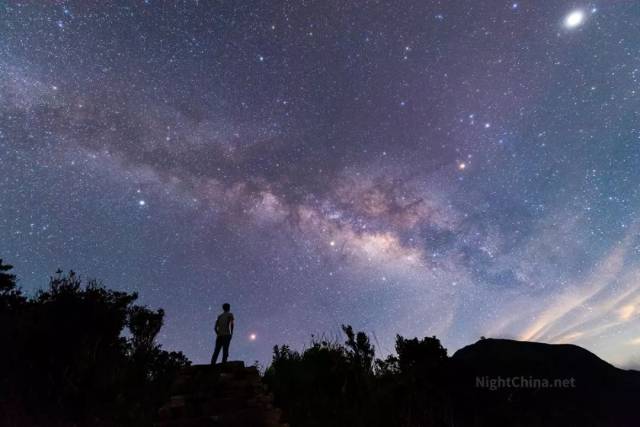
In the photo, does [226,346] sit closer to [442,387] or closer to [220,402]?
[220,402]

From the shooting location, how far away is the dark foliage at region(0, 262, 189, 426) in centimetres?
939

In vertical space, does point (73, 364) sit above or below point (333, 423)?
above

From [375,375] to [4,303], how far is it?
18.7m

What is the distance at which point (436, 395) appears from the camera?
18406 mm

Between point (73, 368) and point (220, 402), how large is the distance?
7095mm

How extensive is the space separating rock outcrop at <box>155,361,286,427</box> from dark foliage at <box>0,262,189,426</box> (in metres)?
3.43

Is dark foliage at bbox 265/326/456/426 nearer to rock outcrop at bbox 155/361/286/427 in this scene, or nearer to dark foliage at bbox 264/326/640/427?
dark foliage at bbox 264/326/640/427

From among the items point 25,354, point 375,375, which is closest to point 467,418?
point 375,375

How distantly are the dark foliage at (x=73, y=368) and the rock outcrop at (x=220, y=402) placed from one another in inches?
135

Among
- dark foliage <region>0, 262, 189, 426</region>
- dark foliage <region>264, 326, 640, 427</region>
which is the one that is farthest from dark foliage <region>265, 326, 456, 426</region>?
dark foliage <region>0, 262, 189, 426</region>

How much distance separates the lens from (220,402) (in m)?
6.71

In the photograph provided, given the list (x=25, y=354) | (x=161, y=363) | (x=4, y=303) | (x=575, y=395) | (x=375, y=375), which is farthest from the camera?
(x=575, y=395)

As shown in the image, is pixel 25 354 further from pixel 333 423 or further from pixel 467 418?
pixel 467 418

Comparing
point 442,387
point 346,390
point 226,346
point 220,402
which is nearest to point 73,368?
point 226,346
